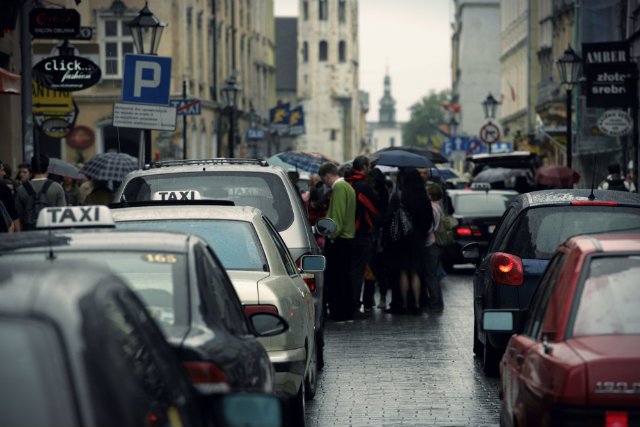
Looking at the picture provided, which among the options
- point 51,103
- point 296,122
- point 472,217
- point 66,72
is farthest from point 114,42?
point 66,72

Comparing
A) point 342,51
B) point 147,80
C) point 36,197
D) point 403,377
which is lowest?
point 403,377

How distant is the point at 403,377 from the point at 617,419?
711 cm

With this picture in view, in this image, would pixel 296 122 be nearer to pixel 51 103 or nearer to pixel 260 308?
pixel 51 103

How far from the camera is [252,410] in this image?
4.79 m

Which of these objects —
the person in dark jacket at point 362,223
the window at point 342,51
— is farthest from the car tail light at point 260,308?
the window at point 342,51

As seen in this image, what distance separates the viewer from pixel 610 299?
251 inches

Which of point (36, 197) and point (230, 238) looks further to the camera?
point (36, 197)

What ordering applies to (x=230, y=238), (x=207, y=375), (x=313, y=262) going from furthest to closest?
1. (x=313, y=262)
2. (x=230, y=238)
3. (x=207, y=375)

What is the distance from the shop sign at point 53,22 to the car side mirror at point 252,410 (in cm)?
1808

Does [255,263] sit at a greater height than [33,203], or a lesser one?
greater

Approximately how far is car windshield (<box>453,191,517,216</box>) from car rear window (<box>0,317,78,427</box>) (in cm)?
2423

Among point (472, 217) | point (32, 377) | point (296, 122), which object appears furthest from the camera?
point (296, 122)

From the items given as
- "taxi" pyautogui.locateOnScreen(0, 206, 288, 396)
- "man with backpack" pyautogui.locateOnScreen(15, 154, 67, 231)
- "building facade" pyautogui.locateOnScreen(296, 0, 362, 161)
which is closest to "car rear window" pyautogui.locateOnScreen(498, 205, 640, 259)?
"taxi" pyautogui.locateOnScreen(0, 206, 288, 396)

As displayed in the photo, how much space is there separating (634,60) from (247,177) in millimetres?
24349
